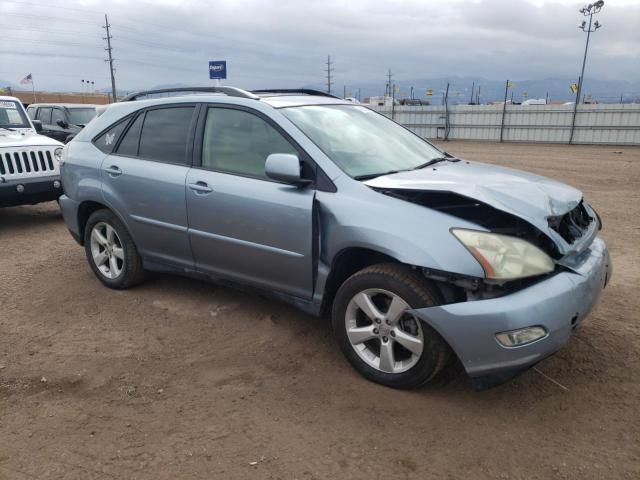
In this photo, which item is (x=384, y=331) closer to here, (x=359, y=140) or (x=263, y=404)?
(x=263, y=404)

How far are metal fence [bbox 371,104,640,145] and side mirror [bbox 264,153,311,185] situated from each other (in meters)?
20.4

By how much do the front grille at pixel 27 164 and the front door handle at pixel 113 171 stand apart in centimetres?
359

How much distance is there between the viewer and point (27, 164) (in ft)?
24.4

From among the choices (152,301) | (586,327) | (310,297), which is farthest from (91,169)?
(586,327)

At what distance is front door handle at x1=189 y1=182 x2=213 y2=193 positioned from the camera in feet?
12.5

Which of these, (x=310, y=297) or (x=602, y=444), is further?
(x=310, y=297)

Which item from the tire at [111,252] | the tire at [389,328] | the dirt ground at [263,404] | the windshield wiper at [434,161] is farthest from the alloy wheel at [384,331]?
the tire at [111,252]

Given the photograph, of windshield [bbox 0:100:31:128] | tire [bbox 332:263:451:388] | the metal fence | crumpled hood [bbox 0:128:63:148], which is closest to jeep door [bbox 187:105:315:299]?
tire [bbox 332:263:451:388]

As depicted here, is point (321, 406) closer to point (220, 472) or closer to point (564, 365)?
point (220, 472)

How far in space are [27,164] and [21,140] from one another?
1.72ft

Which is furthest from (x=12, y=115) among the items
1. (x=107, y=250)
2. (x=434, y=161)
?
(x=434, y=161)

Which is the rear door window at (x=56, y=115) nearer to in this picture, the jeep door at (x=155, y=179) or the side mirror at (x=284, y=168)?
the jeep door at (x=155, y=179)

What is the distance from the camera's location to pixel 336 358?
3.54 meters

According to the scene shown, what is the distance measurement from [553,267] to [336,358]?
151 cm
